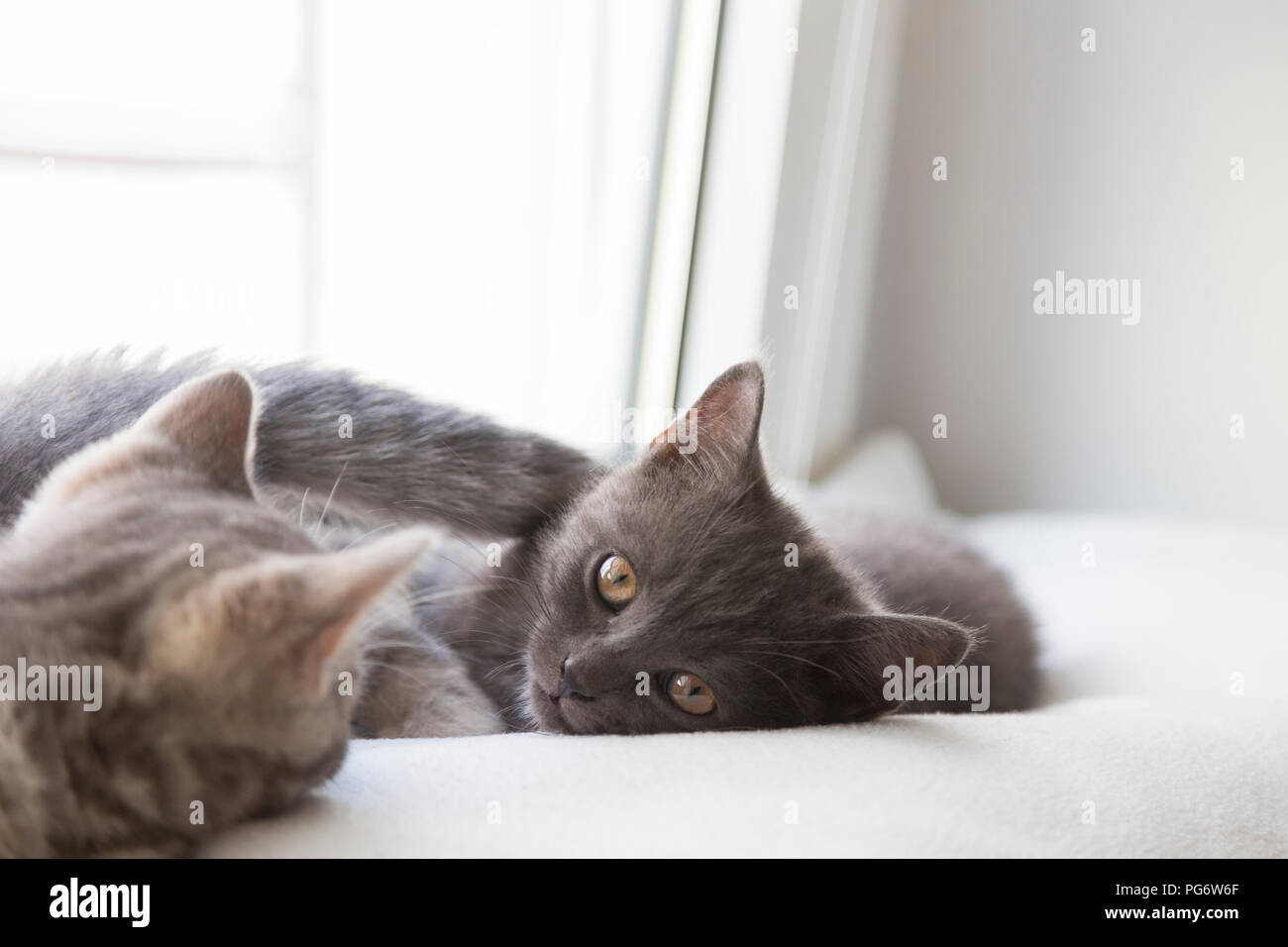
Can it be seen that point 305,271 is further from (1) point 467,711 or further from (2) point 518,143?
(1) point 467,711

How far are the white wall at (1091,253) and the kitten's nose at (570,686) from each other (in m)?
2.37

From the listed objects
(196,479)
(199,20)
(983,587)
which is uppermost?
(199,20)

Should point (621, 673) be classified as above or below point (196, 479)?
below

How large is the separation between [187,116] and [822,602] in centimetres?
103

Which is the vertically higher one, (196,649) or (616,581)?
(196,649)

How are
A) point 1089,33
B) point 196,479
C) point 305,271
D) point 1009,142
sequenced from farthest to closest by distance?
point 1009,142
point 1089,33
point 305,271
point 196,479

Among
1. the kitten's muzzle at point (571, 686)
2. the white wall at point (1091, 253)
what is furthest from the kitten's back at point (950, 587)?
the white wall at point (1091, 253)

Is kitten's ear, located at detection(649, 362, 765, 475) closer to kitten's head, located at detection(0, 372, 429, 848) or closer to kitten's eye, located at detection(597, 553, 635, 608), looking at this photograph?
kitten's eye, located at detection(597, 553, 635, 608)

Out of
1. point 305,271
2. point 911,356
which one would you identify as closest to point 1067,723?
point 305,271

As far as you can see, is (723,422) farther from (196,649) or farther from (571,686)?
(196,649)

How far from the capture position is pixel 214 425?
3.36ft

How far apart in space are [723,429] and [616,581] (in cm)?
25

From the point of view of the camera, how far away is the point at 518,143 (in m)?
1.88

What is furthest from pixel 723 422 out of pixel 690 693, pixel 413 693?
pixel 413 693
